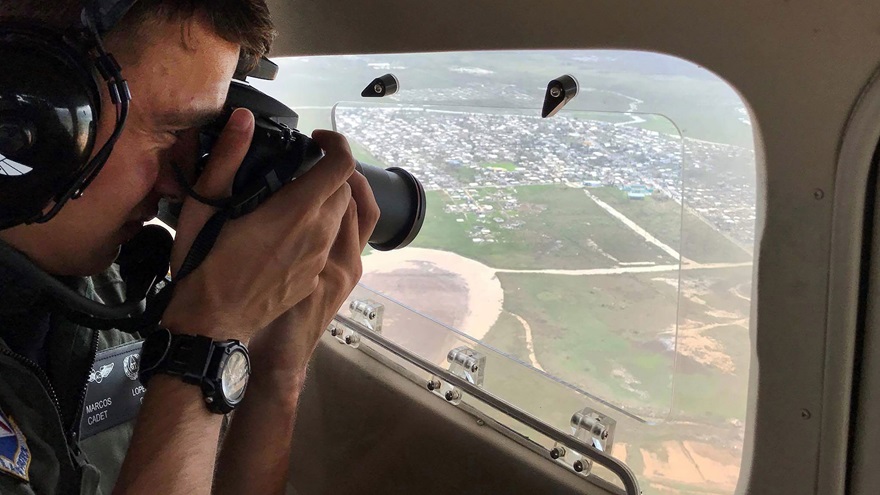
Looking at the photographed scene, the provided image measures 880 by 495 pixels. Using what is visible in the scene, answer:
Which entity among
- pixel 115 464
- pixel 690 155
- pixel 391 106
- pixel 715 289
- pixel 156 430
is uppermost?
pixel 391 106

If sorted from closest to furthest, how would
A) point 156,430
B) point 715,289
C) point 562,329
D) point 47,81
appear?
point 47,81, point 156,430, point 715,289, point 562,329

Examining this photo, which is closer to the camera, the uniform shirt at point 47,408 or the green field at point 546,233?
the uniform shirt at point 47,408

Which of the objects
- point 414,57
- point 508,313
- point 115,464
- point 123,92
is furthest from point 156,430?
point 414,57

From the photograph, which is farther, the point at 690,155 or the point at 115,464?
the point at 115,464

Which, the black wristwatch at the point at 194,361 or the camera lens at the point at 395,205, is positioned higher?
the camera lens at the point at 395,205

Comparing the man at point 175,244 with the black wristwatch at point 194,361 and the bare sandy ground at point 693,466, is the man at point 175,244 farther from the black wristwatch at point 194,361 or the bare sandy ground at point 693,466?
the bare sandy ground at point 693,466

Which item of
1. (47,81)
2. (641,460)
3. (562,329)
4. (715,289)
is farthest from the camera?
(562,329)

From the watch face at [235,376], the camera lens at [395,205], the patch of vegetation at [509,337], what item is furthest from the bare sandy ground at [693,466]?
the watch face at [235,376]

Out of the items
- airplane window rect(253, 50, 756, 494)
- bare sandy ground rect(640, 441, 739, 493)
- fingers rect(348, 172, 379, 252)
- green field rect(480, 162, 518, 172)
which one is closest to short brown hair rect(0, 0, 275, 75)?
fingers rect(348, 172, 379, 252)

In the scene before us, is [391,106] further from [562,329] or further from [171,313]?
[171,313]
